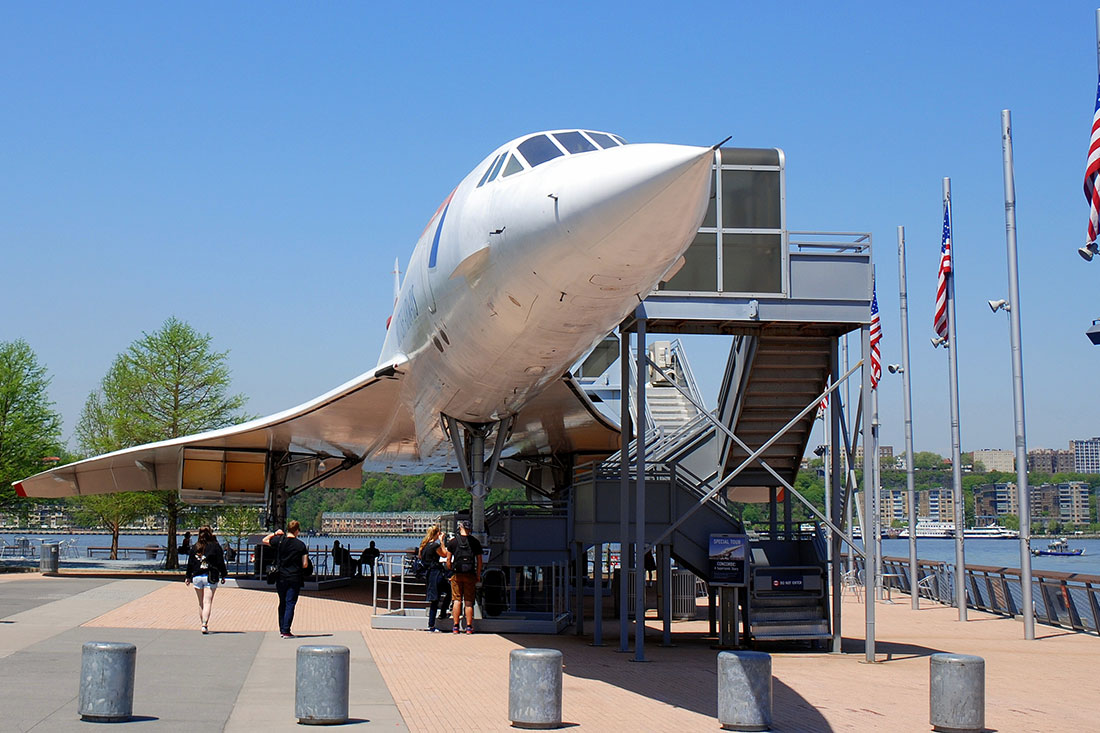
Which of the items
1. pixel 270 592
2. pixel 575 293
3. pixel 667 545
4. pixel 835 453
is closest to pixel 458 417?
pixel 667 545

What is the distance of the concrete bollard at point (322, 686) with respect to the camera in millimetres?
6305

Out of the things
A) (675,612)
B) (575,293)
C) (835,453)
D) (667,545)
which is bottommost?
(675,612)

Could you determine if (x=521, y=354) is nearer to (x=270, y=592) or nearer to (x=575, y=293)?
(x=575, y=293)

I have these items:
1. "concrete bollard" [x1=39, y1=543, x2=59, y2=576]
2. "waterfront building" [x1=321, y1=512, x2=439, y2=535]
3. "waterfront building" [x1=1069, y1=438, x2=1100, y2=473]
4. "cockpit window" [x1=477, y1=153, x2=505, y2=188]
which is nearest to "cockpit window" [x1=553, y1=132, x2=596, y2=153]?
"cockpit window" [x1=477, y1=153, x2=505, y2=188]

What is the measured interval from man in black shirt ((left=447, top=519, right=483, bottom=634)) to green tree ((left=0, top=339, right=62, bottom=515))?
66.9ft

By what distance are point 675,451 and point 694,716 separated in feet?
25.3

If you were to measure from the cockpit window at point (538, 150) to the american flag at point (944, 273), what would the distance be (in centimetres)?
1204

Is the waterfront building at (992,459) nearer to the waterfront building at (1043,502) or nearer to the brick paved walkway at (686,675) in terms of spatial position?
the waterfront building at (1043,502)

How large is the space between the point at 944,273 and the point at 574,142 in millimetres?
12393

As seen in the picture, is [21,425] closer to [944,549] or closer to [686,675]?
[686,675]

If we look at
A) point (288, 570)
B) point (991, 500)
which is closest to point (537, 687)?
point (288, 570)

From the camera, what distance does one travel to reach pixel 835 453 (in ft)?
40.1

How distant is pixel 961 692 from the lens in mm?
6715

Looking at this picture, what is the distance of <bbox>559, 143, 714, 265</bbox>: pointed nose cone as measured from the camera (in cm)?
605
